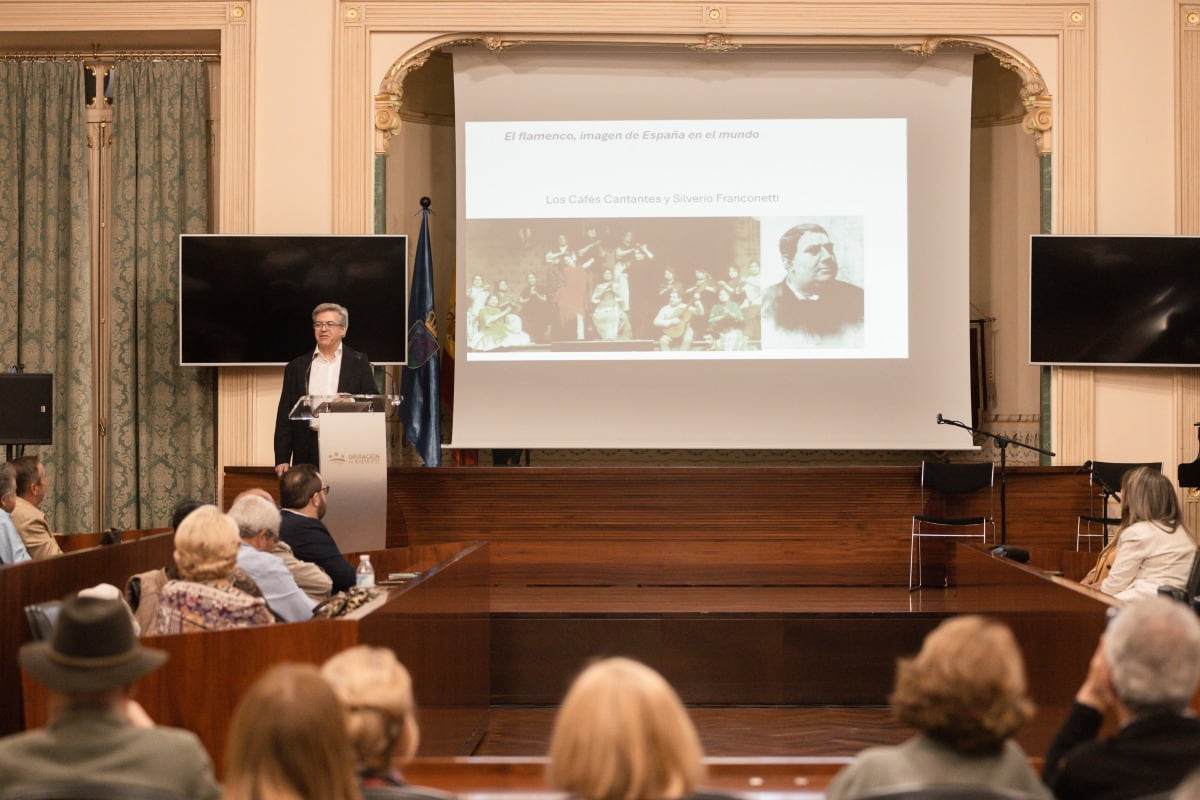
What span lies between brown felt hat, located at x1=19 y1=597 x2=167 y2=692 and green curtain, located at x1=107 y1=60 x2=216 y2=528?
7062mm

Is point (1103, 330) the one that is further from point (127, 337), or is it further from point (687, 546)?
point (127, 337)

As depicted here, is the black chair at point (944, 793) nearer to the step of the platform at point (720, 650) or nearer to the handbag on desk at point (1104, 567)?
the handbag on desk at point (1104, 567)

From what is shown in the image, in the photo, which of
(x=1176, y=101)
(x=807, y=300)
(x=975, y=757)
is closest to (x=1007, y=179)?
(x=1176, y=101)

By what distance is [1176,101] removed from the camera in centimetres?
866

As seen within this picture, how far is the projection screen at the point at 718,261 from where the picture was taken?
8.81 m

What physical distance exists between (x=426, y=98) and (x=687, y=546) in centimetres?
423

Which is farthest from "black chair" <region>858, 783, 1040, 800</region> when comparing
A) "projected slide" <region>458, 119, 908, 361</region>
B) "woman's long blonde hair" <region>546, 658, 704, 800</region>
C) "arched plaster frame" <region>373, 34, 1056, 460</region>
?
"arched plaster frame" <region>373, 34, 1056, 460</region>

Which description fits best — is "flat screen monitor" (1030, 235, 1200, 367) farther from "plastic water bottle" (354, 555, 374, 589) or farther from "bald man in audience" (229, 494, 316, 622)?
"bald man in audience" (229, 494, 316, 622)

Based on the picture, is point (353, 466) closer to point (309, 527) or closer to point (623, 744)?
point (309, 527)

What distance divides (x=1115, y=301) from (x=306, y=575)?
20.3 ft

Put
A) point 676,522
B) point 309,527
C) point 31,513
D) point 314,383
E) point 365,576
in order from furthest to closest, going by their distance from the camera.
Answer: point 676,522, point 314,383, point 31,513, point 309,527, point 365,576

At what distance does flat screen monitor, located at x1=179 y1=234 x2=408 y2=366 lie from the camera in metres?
8.51

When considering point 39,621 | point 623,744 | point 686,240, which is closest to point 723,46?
point 686,240

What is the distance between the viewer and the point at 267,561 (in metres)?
4.03
